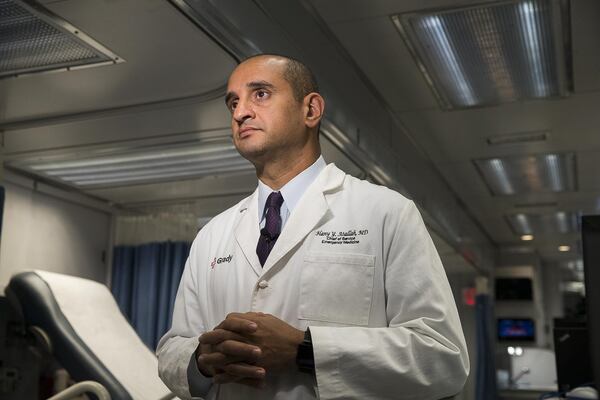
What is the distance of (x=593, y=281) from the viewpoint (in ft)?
3.45

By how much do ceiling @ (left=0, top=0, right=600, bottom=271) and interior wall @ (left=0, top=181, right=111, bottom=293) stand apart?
7.9 inches

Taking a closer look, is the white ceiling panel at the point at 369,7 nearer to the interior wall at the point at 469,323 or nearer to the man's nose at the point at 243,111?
the man's nose at the point at 243,111

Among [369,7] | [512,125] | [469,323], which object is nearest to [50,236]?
[369,7]

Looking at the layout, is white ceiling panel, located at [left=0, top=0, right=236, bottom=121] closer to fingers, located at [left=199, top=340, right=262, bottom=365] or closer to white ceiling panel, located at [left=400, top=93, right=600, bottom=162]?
fingers, located at [left=199, top=340, right=262, bottom=365]

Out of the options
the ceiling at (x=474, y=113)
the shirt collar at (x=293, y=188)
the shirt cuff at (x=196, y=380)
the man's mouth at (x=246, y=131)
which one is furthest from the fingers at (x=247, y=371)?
the ceiling at (x=474, y=113)

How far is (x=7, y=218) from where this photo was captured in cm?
416

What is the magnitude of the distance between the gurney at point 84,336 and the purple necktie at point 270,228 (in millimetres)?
2108

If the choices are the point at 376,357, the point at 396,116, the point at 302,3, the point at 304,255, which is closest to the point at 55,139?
the point at 302,3

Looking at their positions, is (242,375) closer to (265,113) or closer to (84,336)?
(265,113)

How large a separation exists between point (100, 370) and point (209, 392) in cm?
224

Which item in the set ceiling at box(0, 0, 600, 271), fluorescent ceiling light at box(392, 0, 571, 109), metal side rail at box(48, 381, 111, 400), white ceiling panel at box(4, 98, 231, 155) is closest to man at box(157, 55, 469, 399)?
ceiling at box(0, 0, 600, 271)

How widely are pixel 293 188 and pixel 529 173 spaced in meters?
4.95

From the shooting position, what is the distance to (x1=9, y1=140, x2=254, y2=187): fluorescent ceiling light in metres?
3.69

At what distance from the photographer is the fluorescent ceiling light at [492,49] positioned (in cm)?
321
